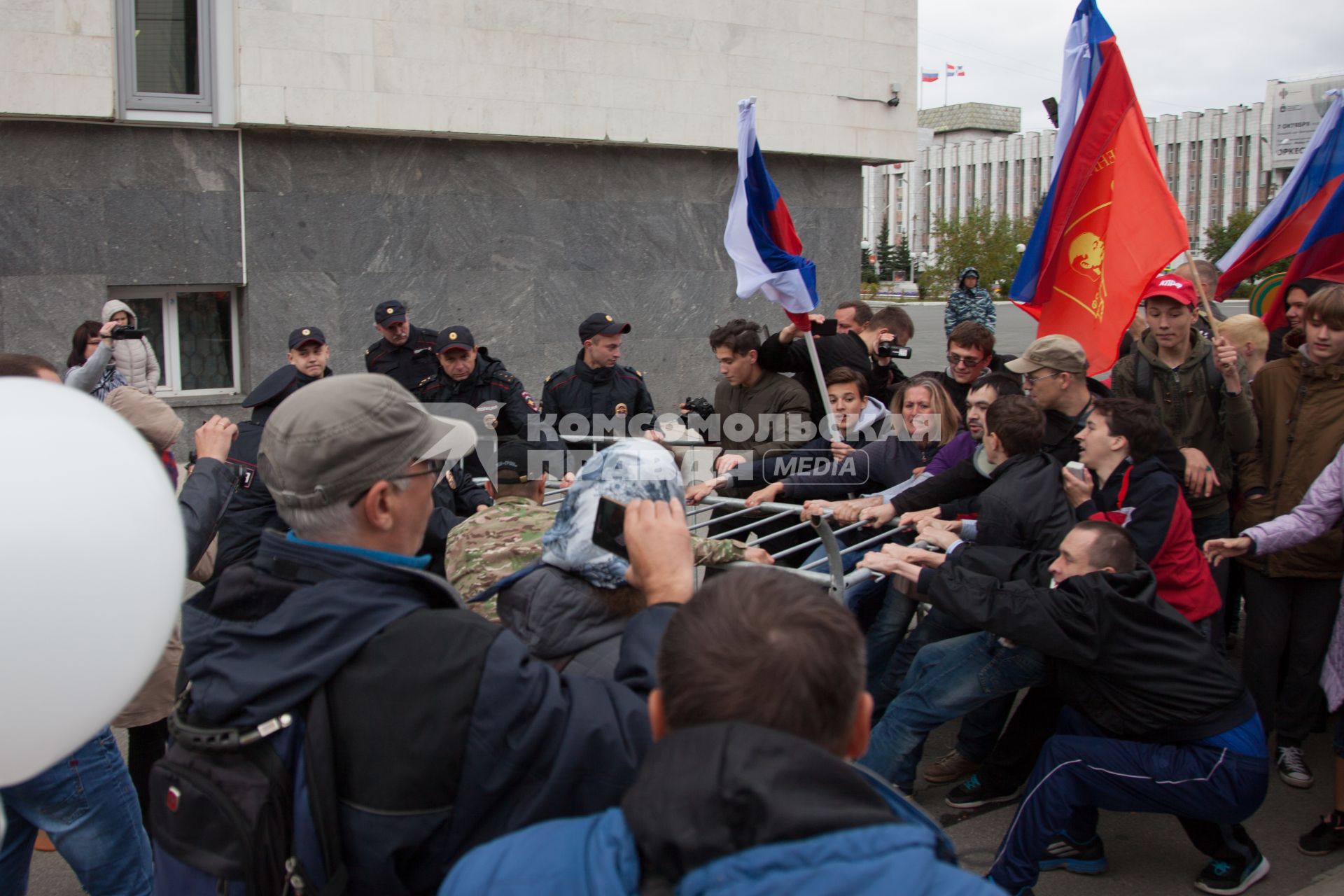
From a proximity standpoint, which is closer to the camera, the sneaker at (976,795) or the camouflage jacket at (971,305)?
the sneaker at (976,795)

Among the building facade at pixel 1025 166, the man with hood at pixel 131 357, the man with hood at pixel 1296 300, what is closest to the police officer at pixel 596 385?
the man with hood at pixel 131 357

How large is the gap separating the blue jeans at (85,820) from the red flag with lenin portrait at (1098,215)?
13.7 ft

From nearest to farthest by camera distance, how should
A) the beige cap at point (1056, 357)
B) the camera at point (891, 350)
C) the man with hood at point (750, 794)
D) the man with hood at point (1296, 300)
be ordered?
the man with hood at point (750, 794), the beige cap at point (1056, 357), the man with hood at point (1296, 300), the camera at point (891, 350)

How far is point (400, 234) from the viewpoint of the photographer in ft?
36.1

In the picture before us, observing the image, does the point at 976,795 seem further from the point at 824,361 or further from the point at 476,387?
the point at 476,387

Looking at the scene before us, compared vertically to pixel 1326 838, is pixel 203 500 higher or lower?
higher

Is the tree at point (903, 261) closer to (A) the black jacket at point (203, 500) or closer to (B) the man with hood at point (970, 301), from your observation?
(B) the man with hood at point (970, 301)

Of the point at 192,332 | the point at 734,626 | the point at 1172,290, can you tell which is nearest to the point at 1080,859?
the point at 1172,290

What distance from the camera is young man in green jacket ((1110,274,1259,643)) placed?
484 cm

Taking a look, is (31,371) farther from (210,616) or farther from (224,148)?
(224,148)

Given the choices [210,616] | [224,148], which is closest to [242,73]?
[224,148]

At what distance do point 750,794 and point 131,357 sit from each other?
8616 mm

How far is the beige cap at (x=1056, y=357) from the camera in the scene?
463cm

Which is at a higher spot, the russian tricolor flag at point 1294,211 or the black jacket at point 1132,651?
the russian tricolor flag at point 1294,211
